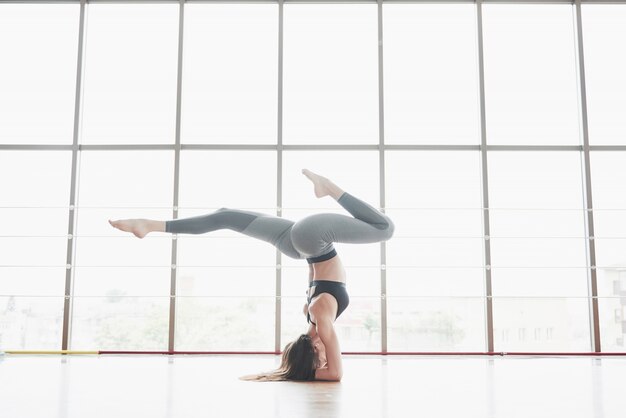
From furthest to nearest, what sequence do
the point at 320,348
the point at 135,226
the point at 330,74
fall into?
the point at 330,74 < the point at 135,226 < the point at 320,348

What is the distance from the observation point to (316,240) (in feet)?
7.45

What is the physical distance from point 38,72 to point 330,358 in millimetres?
3113

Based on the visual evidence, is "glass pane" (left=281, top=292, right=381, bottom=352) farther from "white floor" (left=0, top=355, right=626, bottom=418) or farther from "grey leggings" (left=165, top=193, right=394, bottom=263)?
"grey leggings" (left=165, top=193, right=394, bottom=263)

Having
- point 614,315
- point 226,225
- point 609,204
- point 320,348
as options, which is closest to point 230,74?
point 226,225

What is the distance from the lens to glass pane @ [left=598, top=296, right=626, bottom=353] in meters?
3.65

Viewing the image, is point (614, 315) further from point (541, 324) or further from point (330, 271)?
point (330, 271)

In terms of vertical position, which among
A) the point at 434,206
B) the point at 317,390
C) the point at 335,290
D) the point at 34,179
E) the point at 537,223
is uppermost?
the point at 34,179

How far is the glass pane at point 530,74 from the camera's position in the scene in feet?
12.6

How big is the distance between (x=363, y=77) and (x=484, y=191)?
A: 1.14 metres

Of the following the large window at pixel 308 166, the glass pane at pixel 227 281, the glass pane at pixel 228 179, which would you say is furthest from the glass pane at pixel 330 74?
the glass pane at pixel 227 281

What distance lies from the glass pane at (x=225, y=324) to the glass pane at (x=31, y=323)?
792 mm

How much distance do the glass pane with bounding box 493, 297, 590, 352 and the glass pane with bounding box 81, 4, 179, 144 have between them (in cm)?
251

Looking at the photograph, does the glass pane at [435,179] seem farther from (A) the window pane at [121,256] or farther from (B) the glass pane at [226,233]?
(A) the window pane at [121,256]

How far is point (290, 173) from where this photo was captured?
375 centimetres
